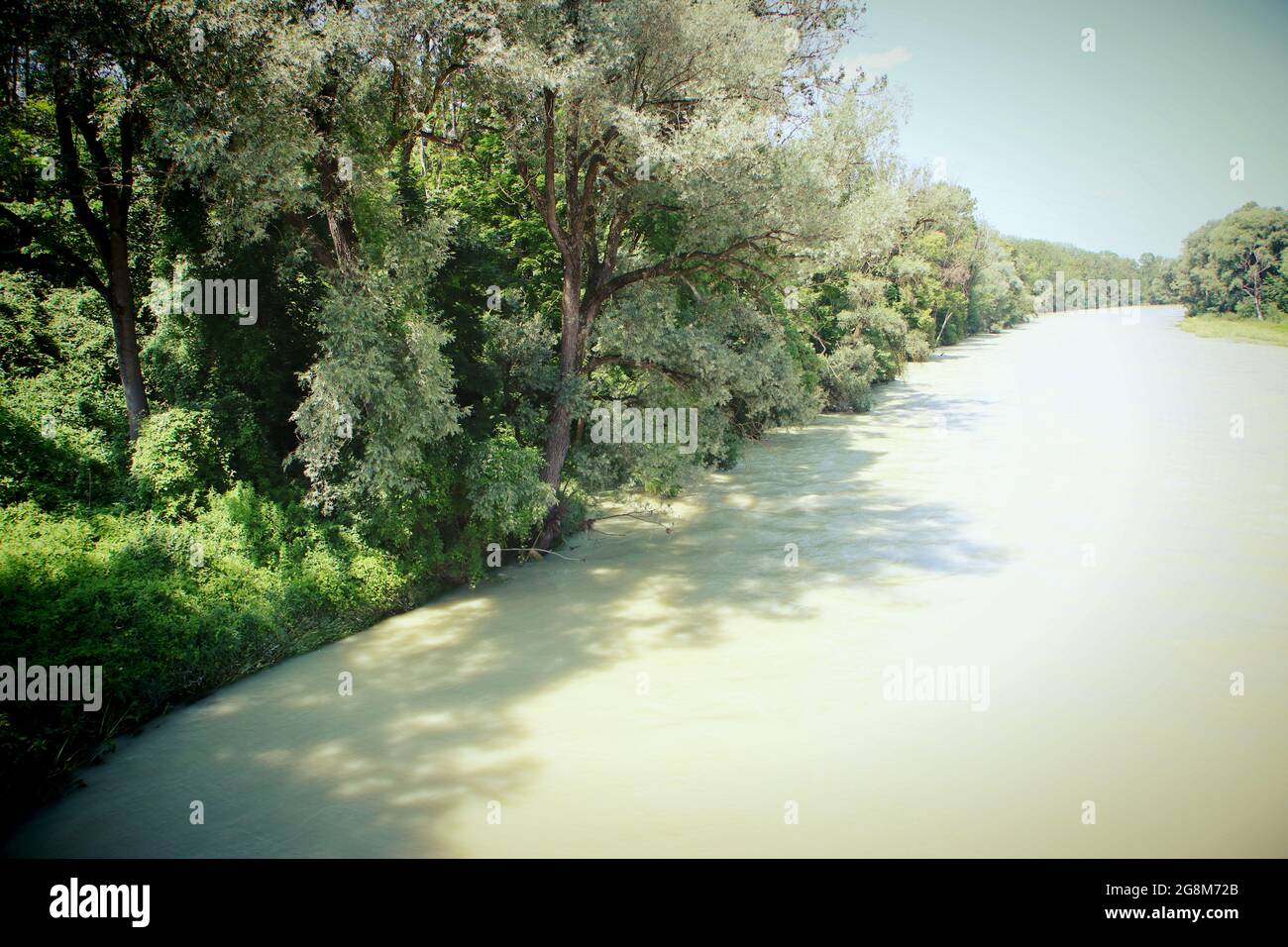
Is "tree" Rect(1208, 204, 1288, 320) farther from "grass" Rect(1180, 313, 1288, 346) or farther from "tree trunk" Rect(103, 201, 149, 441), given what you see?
"tree trunk" Rect(103, 201, 149, 441)

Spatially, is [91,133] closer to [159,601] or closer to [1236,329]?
[159,601]

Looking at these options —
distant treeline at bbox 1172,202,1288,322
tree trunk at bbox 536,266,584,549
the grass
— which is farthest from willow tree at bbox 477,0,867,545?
distant treeline at bbox 1172,202,1288,322

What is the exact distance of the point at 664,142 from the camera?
14.3m

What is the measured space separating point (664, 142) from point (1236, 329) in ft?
250

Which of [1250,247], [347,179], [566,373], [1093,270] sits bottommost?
[566,373]

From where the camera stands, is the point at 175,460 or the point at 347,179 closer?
the point at 347,179

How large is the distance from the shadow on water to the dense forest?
797mm

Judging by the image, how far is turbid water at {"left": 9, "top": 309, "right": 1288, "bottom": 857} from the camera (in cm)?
862

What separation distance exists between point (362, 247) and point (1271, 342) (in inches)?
2718

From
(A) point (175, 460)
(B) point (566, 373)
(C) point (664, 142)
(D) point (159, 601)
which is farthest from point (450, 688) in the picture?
(C) point (664, 142)

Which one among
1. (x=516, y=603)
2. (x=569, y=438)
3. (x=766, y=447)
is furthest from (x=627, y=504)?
(x=766, y=447)

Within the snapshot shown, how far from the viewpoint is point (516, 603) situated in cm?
1540

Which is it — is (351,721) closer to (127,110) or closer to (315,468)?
(315,468)

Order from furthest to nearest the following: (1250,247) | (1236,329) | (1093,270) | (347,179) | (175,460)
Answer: (1093,270)
(1250,247)
(1236,329)
(175,460)
(347,179)
